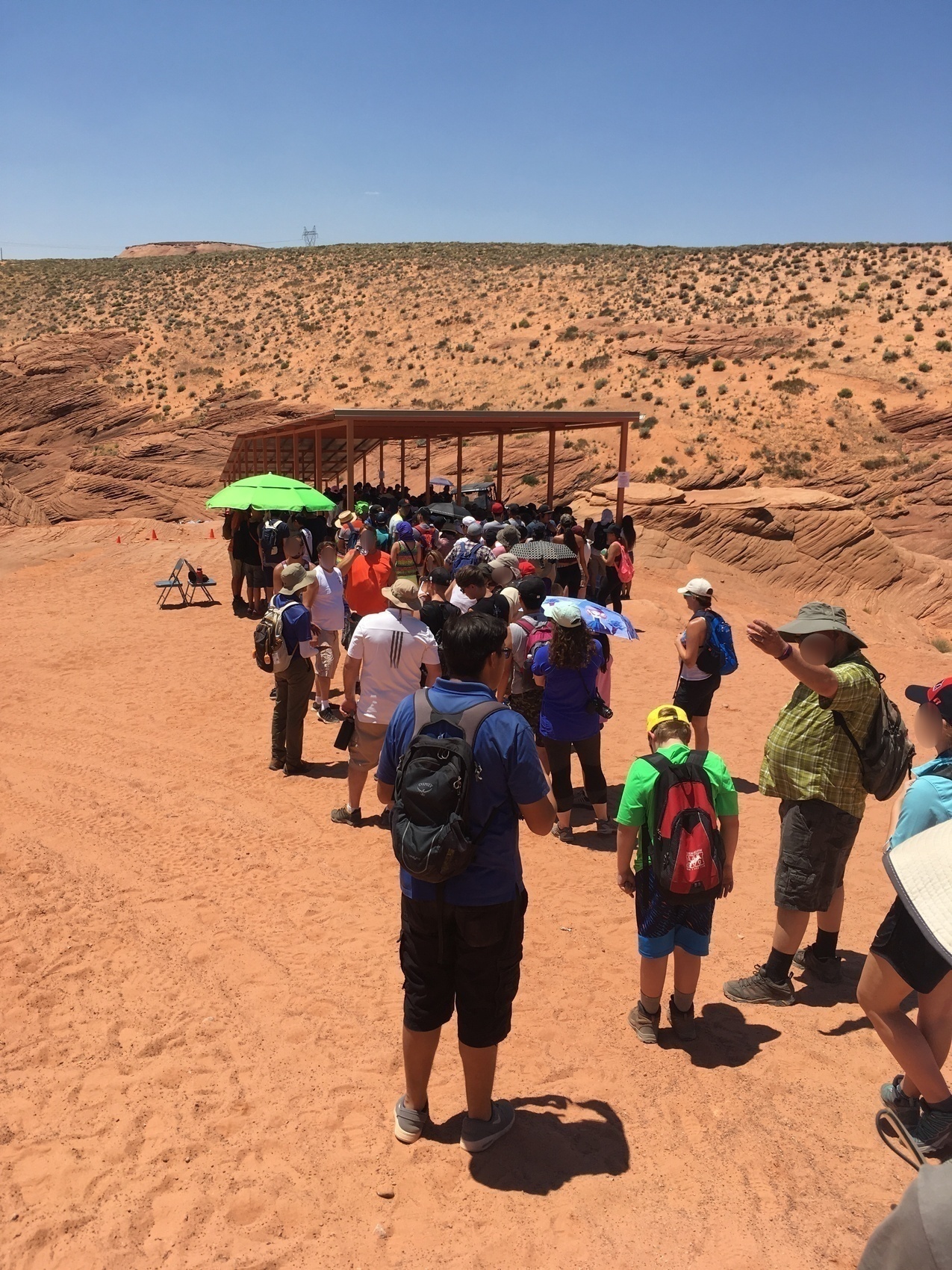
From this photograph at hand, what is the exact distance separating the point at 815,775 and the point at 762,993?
121 cm

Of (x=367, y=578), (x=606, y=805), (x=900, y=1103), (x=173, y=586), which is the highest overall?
(x=367, y=578)

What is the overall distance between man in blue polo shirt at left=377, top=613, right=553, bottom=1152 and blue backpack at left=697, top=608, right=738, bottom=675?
11.9 ft

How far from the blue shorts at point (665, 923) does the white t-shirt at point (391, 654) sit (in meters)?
2.28

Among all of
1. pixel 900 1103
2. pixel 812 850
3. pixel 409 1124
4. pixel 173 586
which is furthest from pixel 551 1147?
pixel 173 586

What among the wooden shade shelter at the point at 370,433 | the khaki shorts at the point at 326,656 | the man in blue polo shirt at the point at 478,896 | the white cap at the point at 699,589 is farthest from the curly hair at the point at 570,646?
the wooden shade shelter at the point at 370,433

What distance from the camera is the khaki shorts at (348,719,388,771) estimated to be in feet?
19.4

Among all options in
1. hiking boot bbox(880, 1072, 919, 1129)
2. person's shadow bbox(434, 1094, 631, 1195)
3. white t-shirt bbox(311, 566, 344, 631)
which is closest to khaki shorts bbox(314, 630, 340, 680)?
white t-shirt bbox(311, 566, 344, 631)

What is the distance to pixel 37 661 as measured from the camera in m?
11.1

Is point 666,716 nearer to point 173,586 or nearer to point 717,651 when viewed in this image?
point 717,651

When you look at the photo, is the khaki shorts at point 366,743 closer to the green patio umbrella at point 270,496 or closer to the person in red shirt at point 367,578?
the person in red shirt at point 367,578

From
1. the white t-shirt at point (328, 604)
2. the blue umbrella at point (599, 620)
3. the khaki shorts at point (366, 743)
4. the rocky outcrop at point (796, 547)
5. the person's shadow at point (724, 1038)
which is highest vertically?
the blue umbrella at point (599, 620)

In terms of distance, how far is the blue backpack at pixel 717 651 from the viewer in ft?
21.6

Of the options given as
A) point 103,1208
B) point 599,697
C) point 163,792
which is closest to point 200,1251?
point 103,1208

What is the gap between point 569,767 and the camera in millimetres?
6082
